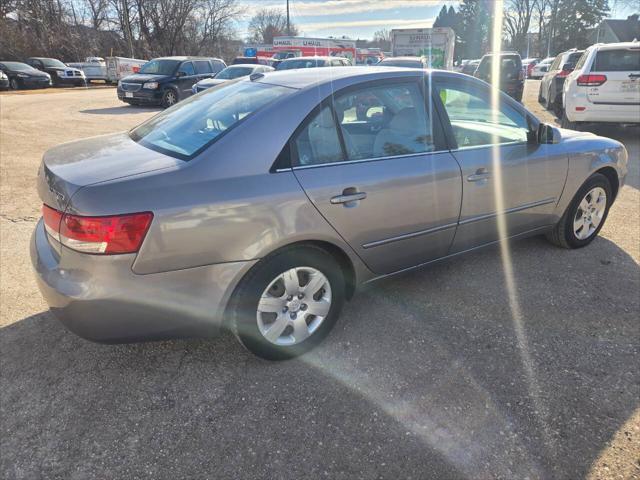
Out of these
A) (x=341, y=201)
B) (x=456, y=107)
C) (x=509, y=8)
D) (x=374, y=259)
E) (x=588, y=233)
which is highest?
(x=509, y=8)

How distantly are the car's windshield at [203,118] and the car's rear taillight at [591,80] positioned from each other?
7.71 m

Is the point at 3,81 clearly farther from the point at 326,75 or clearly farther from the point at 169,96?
the point at 326,75

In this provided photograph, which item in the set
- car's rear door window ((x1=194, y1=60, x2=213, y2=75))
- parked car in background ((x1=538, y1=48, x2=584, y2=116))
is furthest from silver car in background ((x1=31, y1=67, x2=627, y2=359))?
car's rear door window ((x1=194, y1=60, x2=213, y2=75))

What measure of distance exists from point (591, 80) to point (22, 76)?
2639cm

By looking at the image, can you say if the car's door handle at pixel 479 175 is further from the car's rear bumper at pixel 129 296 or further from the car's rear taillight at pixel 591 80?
the car's rear taillight at pixel 591 80

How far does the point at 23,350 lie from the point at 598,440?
316 cm

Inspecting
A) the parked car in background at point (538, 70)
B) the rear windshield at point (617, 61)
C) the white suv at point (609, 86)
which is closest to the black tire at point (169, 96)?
the white suv at point (609, 86)

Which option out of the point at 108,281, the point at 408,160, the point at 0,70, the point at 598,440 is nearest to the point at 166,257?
the point at 108,281

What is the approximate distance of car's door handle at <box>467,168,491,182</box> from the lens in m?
3.22

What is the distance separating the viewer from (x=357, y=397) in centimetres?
251

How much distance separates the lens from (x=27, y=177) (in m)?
6.62

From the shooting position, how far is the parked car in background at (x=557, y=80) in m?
12.9

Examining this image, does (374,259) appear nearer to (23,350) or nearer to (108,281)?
(108,281)

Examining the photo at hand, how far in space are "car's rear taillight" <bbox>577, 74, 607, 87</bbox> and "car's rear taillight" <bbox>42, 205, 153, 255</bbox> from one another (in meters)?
8.92
